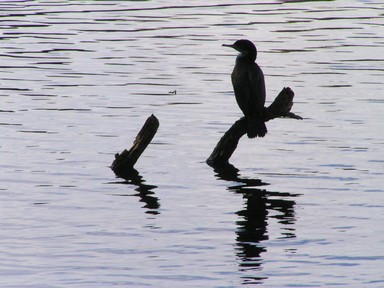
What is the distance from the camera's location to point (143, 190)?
60.0 feet

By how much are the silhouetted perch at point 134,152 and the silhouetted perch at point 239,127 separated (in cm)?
128

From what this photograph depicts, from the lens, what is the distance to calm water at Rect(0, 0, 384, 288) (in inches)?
549

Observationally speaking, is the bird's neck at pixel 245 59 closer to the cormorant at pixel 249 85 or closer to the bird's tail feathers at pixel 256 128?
the cormorant at pixel 249 85

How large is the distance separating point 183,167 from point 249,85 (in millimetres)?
2149

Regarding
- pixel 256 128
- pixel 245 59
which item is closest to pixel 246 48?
pixel 245 59

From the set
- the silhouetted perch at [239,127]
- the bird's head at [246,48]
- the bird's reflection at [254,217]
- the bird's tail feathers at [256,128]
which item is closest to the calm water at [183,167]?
the bird's reflection at [254,217]

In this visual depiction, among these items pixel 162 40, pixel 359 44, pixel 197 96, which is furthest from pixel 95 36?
pixel 197 96

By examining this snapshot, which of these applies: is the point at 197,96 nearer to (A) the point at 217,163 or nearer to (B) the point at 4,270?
(A) the point at 217,163

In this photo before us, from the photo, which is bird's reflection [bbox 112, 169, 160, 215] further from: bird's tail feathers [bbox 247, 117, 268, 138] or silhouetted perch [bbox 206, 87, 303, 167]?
bird's tail feathers [bbox 247, 117, 268, 138]

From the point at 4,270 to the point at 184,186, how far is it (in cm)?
556

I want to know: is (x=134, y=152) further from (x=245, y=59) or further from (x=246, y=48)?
(x=246, y=48)

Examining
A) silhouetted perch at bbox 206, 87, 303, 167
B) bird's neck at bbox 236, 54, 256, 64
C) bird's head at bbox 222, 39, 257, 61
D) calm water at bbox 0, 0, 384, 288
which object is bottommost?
calm water at bbox 0, 0, 384, 288

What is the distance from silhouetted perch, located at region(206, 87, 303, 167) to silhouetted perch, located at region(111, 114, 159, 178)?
1282mm

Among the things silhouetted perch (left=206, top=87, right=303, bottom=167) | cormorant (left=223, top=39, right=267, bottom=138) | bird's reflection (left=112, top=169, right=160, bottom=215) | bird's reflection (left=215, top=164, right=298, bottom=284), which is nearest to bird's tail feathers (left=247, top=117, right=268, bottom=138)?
cormorant (left=223, top=39, right=267, bottom=138)
